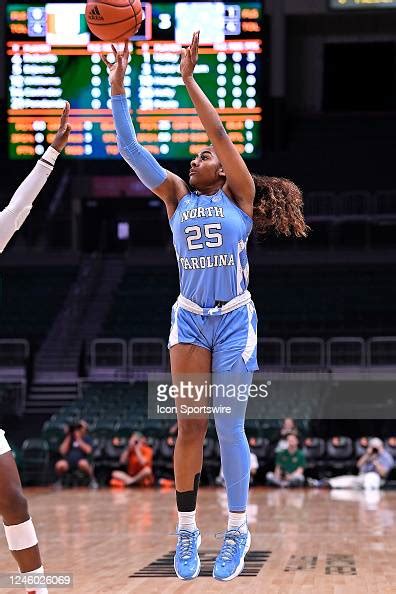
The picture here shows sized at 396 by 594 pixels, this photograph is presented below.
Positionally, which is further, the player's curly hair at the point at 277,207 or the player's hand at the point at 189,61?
the player's curly hair at the point at 277,207

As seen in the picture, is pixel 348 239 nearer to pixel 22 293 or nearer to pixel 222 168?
pixel 22 293

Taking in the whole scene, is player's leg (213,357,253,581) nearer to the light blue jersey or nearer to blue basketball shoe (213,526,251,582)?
blue basketball shoe (213,526,251,582)

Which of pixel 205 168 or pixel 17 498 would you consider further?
pixel 205 168

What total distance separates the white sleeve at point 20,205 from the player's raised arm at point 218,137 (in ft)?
2.46

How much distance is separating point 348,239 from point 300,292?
163cm

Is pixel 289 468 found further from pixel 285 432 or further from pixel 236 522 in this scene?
pixel 236 522

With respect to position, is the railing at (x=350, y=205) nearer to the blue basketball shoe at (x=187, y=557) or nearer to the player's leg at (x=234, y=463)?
the player's leg at (x=234, y=463)

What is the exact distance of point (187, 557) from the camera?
5207mm

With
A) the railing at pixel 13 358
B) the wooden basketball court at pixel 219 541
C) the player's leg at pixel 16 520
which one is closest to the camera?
the player's leg at pixel 16 520

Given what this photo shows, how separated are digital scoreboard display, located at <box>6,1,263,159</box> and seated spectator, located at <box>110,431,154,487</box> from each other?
13.1 ft

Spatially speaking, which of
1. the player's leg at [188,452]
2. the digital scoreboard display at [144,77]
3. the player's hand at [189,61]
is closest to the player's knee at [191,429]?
the player's leg at [188,452]

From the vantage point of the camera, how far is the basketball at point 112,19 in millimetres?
5742

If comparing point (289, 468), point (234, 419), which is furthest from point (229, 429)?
point (289, 468)

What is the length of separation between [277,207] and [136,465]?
10829 millimetres
